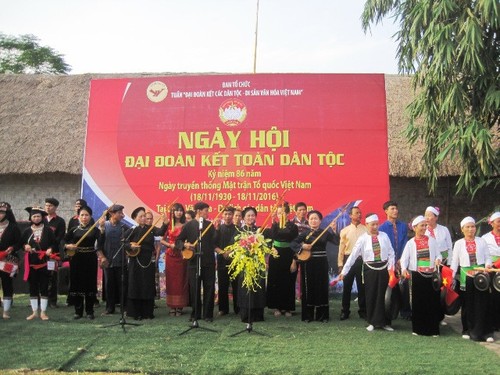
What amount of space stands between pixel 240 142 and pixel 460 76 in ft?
11.0

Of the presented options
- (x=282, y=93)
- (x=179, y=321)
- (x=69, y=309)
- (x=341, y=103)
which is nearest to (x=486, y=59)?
(x=341, y=103)

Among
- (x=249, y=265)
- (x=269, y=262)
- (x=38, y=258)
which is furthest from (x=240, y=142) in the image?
(x=38, y=258)

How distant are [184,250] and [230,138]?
8.70ft

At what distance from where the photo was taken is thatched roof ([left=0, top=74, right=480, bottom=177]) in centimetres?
989

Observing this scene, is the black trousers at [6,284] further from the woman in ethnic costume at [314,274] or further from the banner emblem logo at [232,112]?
the banner emblem logo at [232,112]

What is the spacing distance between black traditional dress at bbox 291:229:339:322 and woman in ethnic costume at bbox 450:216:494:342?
1565mm

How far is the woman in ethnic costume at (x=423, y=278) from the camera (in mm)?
6168

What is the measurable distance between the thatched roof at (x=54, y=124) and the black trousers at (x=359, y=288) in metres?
2.81

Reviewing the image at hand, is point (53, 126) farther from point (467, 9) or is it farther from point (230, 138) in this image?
point (467, 9)

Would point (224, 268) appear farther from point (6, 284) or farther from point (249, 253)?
point (6, 284)

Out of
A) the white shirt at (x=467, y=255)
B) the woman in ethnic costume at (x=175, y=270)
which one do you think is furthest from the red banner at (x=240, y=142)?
the white shirt at (x=467, y=255)

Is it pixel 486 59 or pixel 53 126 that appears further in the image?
pixel 53 126

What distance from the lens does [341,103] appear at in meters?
8.62

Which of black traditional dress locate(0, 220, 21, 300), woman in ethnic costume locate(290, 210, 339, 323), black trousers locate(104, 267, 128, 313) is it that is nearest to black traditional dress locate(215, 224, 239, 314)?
woman in ethnic costume locate(290, 210, 339, 323)
